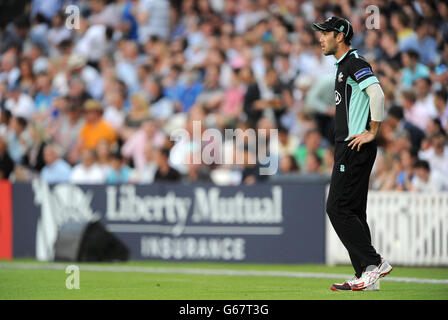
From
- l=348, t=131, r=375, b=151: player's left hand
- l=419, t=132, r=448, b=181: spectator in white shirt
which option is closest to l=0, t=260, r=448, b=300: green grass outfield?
l=348, t=131, r=375, b=151: player's left hand

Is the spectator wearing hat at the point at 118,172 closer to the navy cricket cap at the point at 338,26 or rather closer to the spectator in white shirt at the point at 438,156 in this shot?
the spectator in white shirt at the point at 438,156

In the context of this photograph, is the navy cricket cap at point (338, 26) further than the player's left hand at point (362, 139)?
Yes

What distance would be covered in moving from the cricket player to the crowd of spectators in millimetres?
5492

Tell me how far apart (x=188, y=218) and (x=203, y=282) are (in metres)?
A: 4.10

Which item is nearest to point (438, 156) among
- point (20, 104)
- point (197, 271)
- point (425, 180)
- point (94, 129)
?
point (425, 180)

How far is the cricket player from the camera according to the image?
839 centimetres

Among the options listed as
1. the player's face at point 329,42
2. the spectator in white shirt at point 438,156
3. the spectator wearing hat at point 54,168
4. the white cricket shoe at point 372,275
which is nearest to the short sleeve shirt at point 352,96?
the player's face at point 329,42

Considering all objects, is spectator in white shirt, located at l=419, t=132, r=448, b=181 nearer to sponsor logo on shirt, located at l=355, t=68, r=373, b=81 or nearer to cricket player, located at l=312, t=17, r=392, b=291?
cricket player, located at l=312, t=17, r=392, b=291

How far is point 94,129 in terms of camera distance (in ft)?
56.1

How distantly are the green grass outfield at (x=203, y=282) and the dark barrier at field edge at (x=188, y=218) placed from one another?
1.34 ft

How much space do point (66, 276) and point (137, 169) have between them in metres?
5.12

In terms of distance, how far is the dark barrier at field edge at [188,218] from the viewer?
1409 centimetres

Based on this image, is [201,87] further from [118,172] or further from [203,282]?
[203,282]
